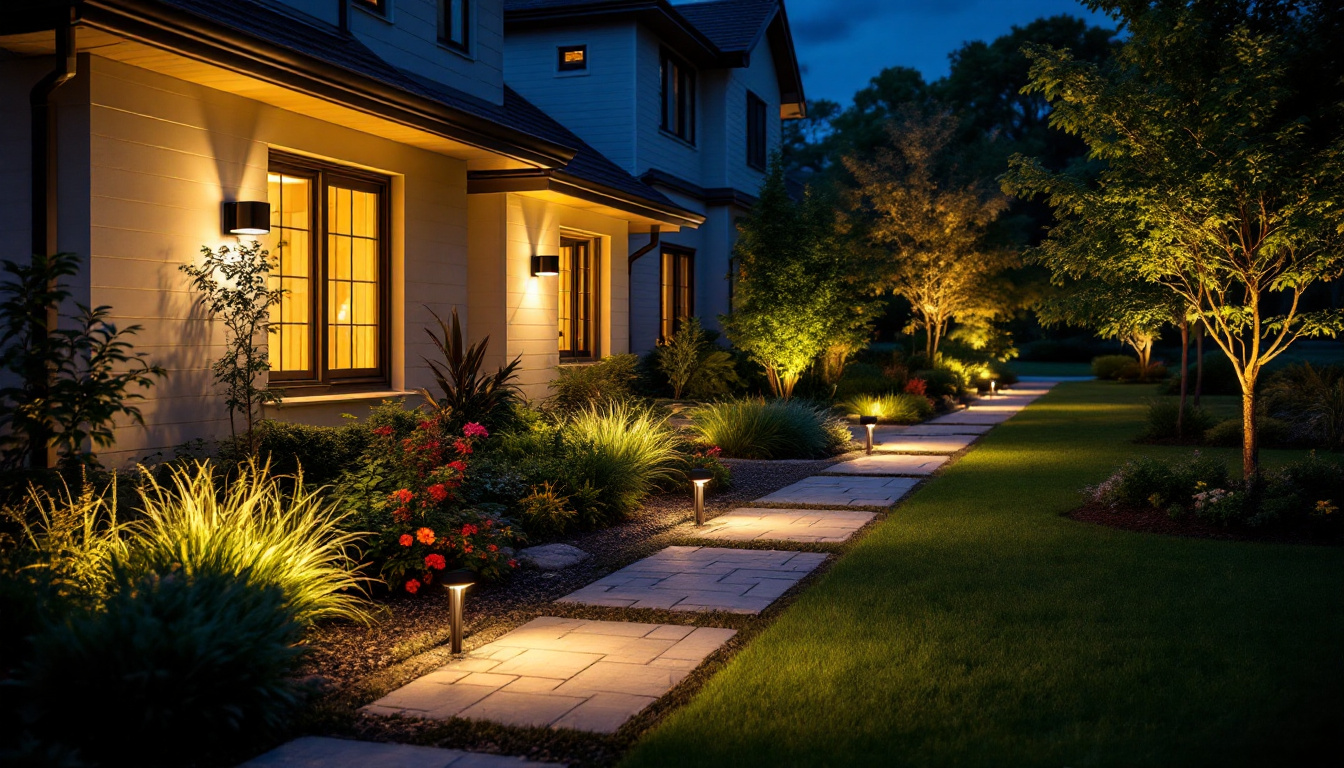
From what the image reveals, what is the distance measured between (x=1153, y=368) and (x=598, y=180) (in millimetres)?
26350

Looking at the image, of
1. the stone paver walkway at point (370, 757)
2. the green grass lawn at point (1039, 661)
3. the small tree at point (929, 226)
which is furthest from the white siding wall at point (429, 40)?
the small tree at point (929, 226)

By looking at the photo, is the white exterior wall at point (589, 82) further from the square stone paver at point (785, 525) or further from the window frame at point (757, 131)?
the square stone paver at point (785, 525)

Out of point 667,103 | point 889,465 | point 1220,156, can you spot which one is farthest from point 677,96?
point 1220,156

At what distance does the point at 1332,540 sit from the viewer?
8.12 metres

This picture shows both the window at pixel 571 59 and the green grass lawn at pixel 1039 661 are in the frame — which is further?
the window at pixel 571 59

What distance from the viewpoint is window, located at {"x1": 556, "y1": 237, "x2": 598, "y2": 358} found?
1538 centimetres

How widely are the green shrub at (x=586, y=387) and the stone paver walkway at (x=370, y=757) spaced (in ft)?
29.6

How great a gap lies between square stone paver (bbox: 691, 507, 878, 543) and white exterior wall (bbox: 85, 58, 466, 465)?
12.0 feet

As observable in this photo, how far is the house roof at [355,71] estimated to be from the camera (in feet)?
21.7

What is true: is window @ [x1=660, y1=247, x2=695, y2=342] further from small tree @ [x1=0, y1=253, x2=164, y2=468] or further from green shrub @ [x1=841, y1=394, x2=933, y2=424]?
small tree @ [x1=0, y1=253, x2=164, y2=468]

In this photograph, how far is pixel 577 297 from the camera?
1566cm

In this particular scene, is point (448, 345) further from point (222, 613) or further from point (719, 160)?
point (719, 160)

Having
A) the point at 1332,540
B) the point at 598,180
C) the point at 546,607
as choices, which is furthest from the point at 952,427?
the point at 546,607

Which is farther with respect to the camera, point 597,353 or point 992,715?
point 597,353
